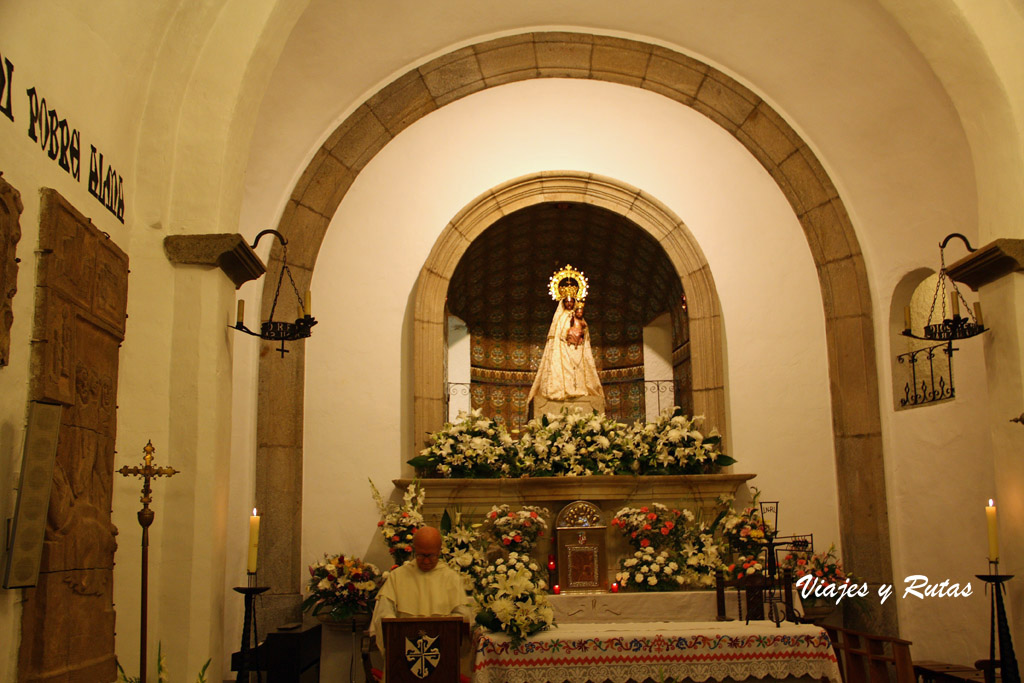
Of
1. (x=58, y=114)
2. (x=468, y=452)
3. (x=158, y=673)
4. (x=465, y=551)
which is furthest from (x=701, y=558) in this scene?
(x=58, y=114)

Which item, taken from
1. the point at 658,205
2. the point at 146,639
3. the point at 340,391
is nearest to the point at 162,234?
the point at 146,639

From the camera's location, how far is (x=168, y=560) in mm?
5891

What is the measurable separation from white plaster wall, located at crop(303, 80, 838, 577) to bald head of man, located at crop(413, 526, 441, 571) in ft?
8.70

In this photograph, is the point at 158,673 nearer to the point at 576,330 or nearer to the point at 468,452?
the point at 468,452

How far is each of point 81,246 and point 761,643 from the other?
447 centimetres

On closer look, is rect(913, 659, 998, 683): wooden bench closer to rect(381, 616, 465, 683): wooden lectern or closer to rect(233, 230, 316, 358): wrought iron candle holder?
rect(381, 616, 465, 683): wooden lectern

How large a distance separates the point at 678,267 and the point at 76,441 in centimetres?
627

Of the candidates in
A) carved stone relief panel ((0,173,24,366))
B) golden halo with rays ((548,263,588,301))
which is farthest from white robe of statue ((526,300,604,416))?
carved stone relief panel ((0,173,24,366))

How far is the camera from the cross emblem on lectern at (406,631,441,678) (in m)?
5.45

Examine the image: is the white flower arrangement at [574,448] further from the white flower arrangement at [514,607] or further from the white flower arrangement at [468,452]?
the white flower arrangement at [514,607]

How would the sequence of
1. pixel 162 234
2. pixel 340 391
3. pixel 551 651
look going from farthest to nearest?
pixel 340 391 < pixel 162 234 < pixel 551 651

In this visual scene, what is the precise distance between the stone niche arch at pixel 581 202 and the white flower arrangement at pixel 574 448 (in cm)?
94

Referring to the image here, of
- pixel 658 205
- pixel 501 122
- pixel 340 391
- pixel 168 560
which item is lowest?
pixel 168 560

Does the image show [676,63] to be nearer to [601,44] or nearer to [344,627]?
[601,44]
